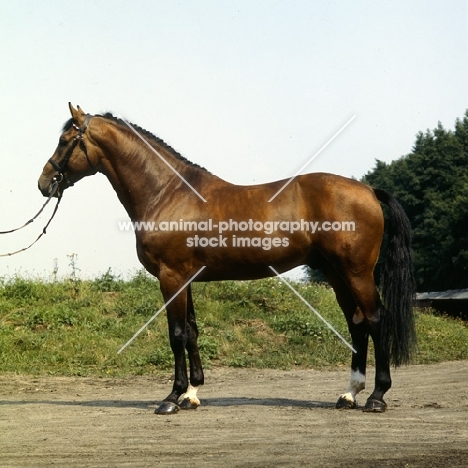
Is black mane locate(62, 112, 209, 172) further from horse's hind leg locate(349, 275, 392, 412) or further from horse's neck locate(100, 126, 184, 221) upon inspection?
horse's hind leg locate(349, 275, 392, 412)

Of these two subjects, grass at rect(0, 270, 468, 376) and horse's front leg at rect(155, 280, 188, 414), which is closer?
horse's front leg at rect(155, 280, 188, 414)

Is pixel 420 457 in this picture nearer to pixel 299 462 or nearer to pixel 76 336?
pixel 299 462

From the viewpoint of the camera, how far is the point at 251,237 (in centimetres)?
758

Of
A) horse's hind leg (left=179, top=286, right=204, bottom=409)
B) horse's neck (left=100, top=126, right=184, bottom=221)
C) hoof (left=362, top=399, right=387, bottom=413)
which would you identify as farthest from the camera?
horse's neck (left=100, top=126, right=184, bottom=221)

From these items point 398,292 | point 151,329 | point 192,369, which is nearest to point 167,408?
point 192,369

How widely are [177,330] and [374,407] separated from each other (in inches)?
83.6

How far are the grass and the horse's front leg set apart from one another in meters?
3.98

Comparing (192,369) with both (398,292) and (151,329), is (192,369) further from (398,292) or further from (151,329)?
(151,329)

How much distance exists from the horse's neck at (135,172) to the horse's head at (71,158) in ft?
0.63

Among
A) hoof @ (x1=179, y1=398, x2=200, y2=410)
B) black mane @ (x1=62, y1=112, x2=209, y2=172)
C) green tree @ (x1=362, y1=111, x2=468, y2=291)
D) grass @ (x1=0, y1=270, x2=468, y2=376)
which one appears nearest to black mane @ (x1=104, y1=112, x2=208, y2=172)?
black mane @ (x1=62, y1=112, x2=209, y2=172)

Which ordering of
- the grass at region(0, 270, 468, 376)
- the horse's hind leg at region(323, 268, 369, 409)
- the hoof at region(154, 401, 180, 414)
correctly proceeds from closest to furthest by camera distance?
the hoof at region(154, 401, 180, 414), the horse's hind leg at region(323, 268, 369, 409), the grass at region(0, 270, 468, 376)

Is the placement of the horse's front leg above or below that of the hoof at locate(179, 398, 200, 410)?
above

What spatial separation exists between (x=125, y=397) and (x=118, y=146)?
3163 millimetres

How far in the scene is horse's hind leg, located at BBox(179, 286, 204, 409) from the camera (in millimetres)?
7812
